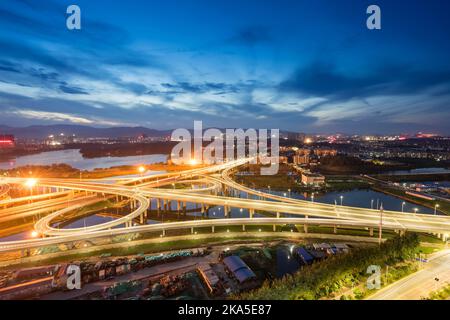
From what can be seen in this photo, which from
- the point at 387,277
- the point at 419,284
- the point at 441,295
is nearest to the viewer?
the point at 441,295

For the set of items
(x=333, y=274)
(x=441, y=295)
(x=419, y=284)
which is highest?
(x=333, y=274)

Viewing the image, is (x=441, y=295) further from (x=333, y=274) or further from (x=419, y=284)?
(x=333, y=274)

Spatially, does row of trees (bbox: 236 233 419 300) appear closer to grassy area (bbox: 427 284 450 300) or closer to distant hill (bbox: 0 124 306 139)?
grassy area (bbox: 427 284 450 300)

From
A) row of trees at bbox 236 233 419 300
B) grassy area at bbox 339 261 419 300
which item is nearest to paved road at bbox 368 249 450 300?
grassy area at bbox 339 261 419 300

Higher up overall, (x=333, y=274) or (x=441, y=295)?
(x=333, y=274)

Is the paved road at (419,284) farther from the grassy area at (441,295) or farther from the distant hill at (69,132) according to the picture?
the distant hill at (69,132)

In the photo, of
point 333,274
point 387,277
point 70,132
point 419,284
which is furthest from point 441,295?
point 70,132

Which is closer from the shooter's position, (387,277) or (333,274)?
(333,274)
